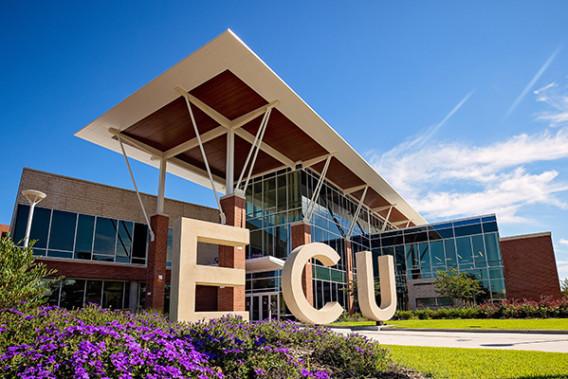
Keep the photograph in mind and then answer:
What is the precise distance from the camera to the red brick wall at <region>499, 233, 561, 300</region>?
33.2 metres

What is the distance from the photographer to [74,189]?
1005 inches

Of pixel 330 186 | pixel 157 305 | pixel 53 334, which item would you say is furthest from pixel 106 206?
pixel 53 334

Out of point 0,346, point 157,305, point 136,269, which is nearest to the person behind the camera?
point 0,346

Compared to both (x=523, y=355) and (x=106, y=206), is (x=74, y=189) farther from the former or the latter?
(x=523, y=355)

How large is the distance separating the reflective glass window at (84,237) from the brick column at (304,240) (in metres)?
12.8

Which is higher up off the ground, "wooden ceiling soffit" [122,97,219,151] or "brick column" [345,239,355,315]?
"wooden ceiling soffit" [122,97,219,151]

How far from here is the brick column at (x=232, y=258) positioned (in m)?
20.8

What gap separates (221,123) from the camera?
22672 millimetres

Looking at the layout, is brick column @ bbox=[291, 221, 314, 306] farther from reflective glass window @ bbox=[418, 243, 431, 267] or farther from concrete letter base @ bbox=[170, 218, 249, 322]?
concrete letter base @ bbox=[170, 218, 249, 322]

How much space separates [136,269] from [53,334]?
23.1 meters

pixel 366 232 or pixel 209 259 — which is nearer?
pixel 209 259

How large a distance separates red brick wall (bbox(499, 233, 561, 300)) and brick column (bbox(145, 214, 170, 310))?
27.4m

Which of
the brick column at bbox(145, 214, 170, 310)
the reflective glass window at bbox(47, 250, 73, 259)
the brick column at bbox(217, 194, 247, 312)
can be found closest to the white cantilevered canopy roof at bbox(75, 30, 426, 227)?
the brick column at bbox(217, 194, 247, 312)

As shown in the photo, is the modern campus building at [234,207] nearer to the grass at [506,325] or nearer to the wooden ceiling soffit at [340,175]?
the wooden ceiling soffit at [340,175]
